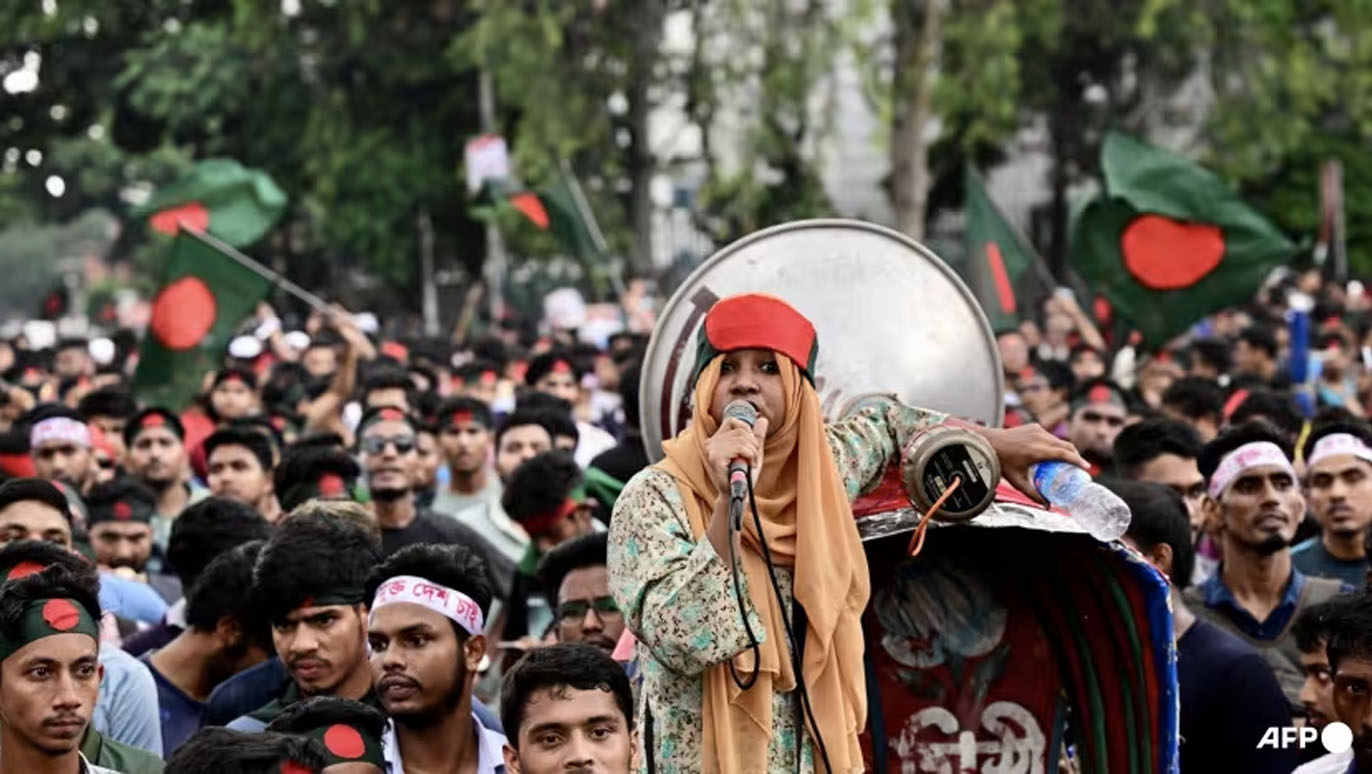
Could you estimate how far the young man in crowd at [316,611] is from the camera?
6688 mm

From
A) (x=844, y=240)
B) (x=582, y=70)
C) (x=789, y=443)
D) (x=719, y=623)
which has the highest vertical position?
(x=582, y=70)

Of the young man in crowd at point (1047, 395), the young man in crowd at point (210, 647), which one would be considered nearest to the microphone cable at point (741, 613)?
the young man in crowd at point (210, 647)

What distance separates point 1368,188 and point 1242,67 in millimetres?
4848

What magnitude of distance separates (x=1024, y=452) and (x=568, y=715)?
1.13 metres

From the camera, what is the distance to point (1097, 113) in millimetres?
38781

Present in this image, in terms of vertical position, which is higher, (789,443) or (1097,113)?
(1097,113)

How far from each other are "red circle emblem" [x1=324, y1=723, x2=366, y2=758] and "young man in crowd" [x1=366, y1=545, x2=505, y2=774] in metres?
0.46

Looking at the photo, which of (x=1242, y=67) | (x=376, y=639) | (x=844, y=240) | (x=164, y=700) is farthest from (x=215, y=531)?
(x=1242, y=67)

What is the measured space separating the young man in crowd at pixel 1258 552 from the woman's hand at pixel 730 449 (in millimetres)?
2840

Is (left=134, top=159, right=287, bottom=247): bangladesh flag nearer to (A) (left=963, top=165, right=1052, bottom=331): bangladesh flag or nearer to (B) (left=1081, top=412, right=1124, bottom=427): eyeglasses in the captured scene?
(A) (left=963, top=165, right=1052, bottom=331): bangladesh flag

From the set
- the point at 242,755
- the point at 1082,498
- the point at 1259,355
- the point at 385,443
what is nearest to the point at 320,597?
the point at 242,755

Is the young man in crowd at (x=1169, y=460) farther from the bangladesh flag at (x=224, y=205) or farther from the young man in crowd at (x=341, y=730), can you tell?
the bangladesh flag at (x=224, y=205)

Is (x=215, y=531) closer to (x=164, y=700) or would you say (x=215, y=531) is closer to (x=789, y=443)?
(x=164, y=700)

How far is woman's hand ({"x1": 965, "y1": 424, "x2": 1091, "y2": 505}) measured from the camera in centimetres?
538
